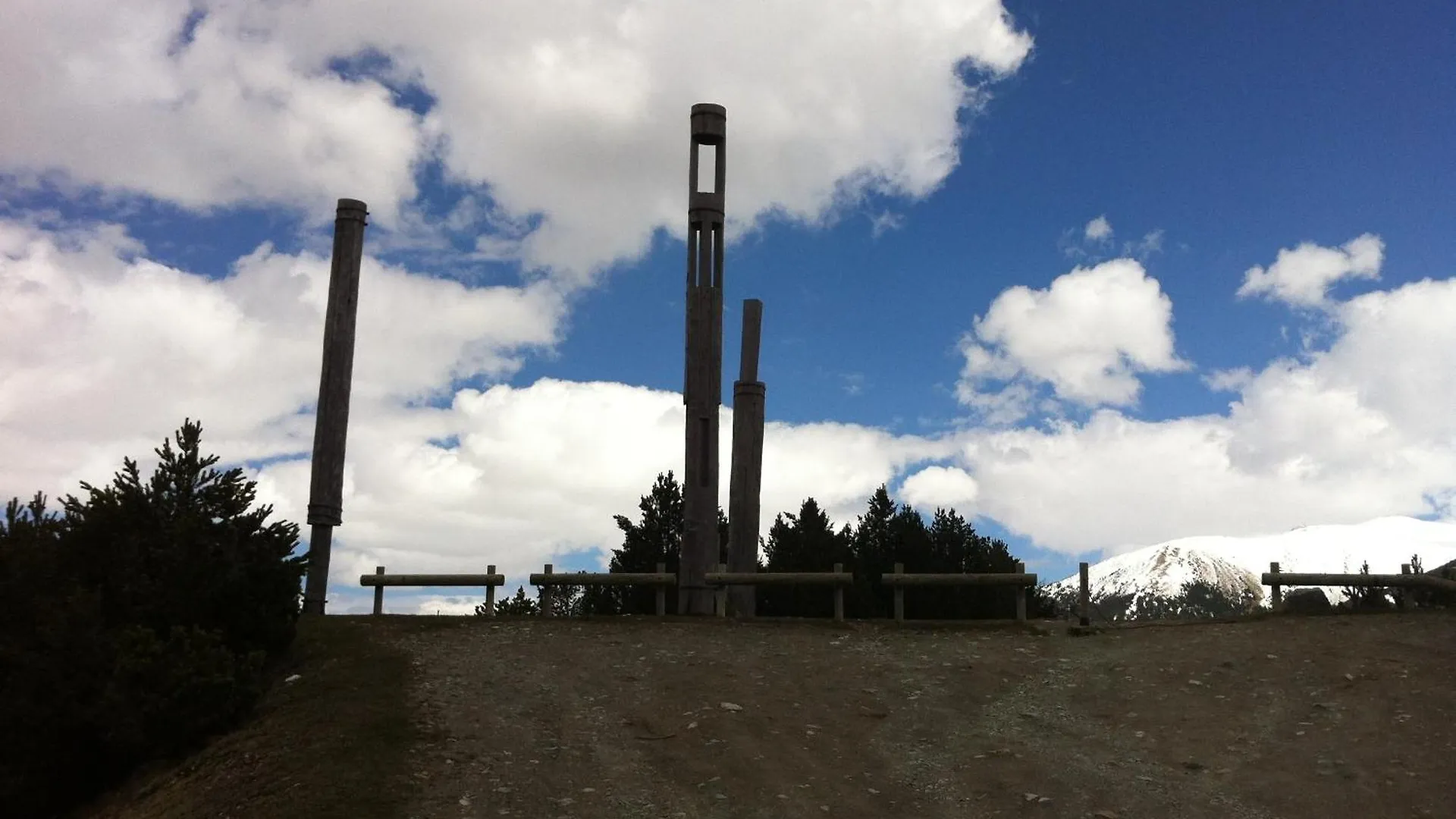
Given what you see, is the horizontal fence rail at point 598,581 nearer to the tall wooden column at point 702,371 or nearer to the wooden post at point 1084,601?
the tall wooden column at point 702,371

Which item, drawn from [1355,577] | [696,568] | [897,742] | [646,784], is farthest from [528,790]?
[1355,577]

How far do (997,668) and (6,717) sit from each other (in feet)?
43.2

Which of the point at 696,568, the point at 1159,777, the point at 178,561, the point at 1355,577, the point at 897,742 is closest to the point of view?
the point at 1159,777

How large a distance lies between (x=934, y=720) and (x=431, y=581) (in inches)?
398

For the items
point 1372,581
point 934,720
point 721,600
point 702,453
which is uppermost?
point 702,453

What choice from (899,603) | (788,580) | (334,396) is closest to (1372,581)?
(899,603)

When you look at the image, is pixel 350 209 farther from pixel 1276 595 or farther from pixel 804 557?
pixel 1276 595

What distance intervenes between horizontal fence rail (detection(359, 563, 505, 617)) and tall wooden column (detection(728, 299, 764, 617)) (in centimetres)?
506

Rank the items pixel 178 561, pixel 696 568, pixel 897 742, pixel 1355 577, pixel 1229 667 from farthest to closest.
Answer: pixel 696 568
pixel 1355 577
pixel 1229 667
pixel 178 561
pixel 897 742

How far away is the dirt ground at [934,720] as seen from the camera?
1400 cm

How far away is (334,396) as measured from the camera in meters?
23.3

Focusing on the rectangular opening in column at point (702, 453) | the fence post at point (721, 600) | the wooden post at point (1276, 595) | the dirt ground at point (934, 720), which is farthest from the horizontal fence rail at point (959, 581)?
the wooden post at point (1276, 595)

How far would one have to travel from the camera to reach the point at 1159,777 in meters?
14.9

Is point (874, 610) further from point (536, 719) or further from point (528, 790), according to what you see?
point (528, 790)
